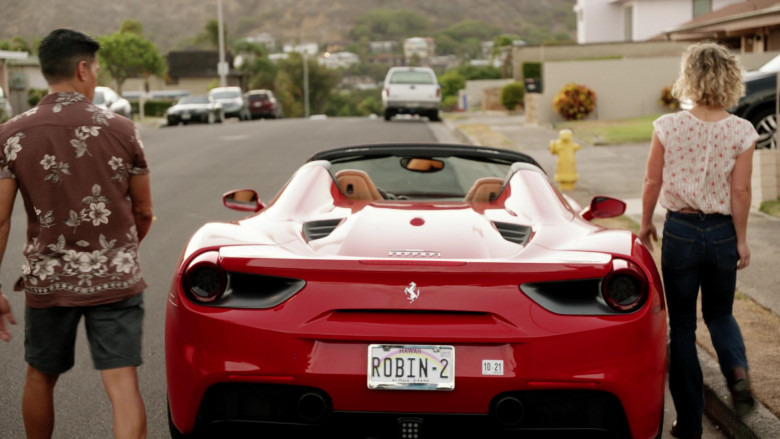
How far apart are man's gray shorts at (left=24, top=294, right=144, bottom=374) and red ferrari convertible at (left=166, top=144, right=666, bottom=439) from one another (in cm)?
16

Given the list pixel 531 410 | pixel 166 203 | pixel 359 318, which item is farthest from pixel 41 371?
pixel 166 203

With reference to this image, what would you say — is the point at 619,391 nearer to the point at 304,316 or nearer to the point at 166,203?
the point at 304,316

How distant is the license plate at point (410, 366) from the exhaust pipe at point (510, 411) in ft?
0.69

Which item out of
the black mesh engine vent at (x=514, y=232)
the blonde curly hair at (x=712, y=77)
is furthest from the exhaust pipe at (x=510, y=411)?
the blonde curly hair at (x=712, y=77)

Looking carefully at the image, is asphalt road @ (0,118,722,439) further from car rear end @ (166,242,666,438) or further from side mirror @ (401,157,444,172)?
side mirror @ (401,157,444,172)

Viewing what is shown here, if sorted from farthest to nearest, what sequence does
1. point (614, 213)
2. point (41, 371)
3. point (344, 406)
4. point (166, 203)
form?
point (166, 203), point (614, 213), point (41, 371), point (344, 406)

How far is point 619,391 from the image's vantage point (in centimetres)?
378

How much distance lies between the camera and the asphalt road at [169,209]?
5363 millimetres

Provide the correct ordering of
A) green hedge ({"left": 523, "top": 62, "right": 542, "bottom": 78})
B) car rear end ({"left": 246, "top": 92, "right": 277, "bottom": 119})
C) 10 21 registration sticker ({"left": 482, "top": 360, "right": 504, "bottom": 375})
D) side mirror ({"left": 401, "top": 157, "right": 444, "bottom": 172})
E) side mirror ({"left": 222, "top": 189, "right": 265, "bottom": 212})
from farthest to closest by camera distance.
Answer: car rear end ({"left": 246, "top": 92, "right": 277, "bottom": 119}) < green hedge ({"left": 523, "top": 62, "right": 542, "bottom": 78}) < side mirror ({"left": 401, "top": 157, "right": 444, "bottom": 172}) < side mirror ({"left": 222, "top": 189, "right": 265, "bottom": 212}) < 10 21 registration sticker ({"left": 482, "top": 360, "right": 504, "bottom": 375})

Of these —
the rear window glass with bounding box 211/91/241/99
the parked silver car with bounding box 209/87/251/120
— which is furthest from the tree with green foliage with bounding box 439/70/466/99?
the rear window glass with bounding box 211/91/241/99

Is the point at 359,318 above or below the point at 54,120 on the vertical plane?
below

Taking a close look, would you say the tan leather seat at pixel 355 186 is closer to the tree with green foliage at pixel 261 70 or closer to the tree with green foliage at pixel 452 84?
the tree with green foliage at pixel 452 84

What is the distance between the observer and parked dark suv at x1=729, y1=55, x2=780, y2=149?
52.7 feet

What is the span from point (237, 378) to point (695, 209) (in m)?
2.13
